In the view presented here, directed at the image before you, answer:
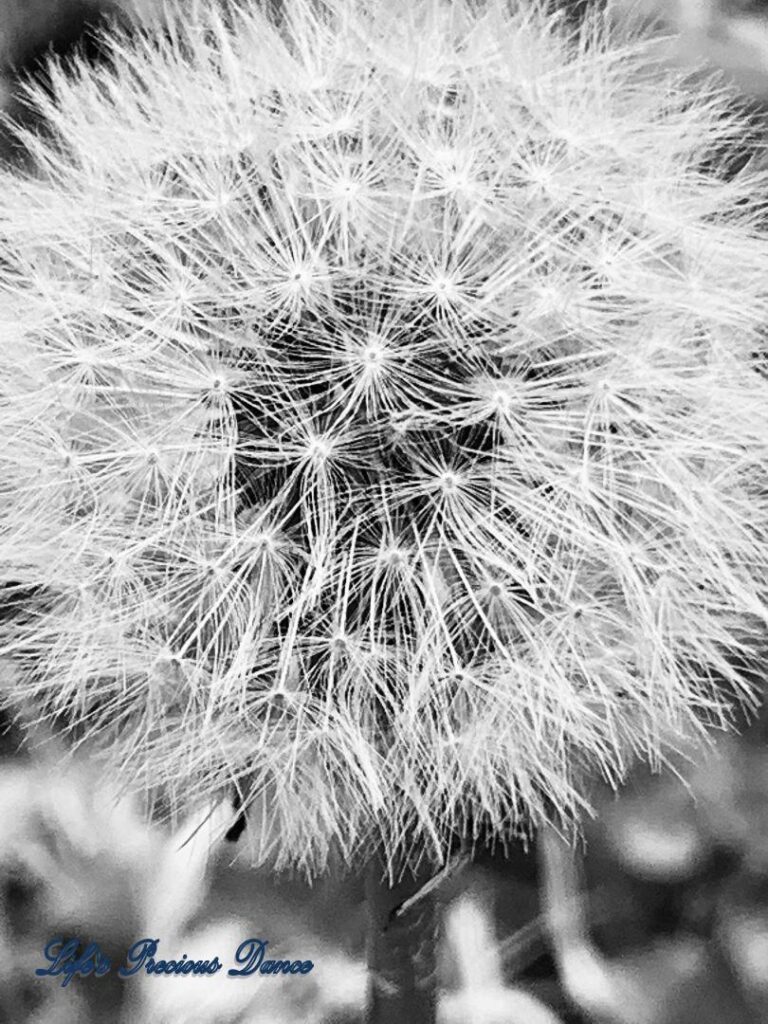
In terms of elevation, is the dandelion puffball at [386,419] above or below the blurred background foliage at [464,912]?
above

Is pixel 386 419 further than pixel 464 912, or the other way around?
pixel 464 912

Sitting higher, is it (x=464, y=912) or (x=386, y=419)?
(x=386, y=419)

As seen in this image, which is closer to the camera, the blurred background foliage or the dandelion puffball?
the dandelion puffball

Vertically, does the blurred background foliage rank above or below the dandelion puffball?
below

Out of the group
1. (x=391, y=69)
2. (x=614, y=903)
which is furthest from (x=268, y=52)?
(x=614, y=903)

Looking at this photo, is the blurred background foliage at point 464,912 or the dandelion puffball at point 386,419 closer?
the dandelion puffball at point 386,419
